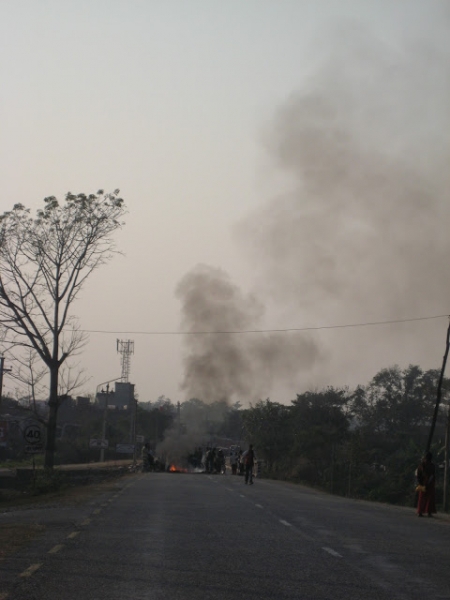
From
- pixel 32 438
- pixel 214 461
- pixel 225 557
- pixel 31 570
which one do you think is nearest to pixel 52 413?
pixel 32 438

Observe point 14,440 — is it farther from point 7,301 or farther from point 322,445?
point 7,301

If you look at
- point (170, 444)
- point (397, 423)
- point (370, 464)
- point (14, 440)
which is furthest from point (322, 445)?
point (397, 423)

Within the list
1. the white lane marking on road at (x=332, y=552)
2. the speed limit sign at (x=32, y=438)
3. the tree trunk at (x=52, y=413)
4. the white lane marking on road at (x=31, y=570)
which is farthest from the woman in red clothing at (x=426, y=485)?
the tree trunk at (x=52, y=413)

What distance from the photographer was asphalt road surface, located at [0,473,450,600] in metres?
10.1

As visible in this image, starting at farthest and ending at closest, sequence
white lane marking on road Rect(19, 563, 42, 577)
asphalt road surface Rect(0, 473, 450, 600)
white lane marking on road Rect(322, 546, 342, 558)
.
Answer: white lane marking on road Rect(322, 546, 342, 558) < white lane marking on road Rect(19, 563, 42, 577) < asphalt road surface Rect(0, 473, 450, 600)

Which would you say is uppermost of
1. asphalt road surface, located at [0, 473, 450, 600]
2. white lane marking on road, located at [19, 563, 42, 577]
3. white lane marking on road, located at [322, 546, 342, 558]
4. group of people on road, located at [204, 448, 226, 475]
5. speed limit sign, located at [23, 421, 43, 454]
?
speed limit sign, located at [23, 421, 43, 454]

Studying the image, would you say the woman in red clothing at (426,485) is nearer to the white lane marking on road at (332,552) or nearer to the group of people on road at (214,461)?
the white lane marking on road at (332,552)

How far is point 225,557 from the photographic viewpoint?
13.0 meters

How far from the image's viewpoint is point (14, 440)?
9444cm

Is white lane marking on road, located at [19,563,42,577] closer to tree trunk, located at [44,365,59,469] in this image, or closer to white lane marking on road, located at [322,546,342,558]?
white lane marking on road, located at [322,546,342,558]

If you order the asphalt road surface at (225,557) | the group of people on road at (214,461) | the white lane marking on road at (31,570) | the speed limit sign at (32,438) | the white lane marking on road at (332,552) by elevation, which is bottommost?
the white lane marking on road at (31,570)

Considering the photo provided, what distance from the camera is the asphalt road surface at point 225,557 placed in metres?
10.1

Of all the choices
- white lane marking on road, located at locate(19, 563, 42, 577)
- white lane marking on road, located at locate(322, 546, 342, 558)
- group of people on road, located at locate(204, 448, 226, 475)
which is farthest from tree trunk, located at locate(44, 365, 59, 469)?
white lane marking on road, located at locate(19, 563, 42, 577)

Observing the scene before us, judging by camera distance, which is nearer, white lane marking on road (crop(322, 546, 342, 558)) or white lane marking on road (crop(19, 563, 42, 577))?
white lane marking on road (crop(19, 563, 42, 577))
